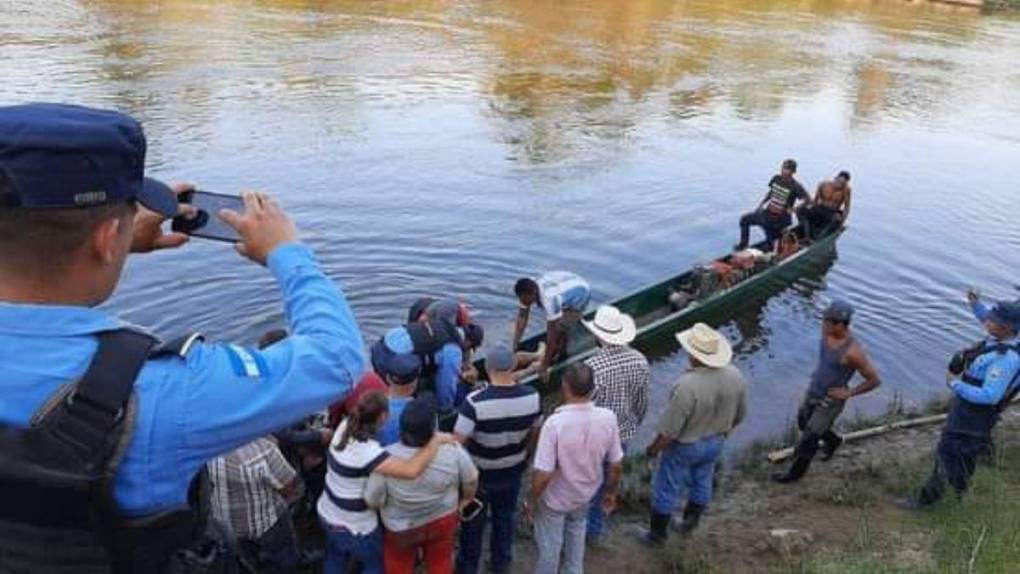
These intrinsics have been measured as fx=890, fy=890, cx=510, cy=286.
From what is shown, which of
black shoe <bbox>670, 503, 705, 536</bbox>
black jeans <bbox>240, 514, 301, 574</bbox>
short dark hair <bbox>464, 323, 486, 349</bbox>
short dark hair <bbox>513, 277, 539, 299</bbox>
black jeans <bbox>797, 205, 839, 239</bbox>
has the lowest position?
black shoe <bbox>670, 503, 705, 536</bbox>

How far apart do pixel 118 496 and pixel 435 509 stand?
3566 millimetres

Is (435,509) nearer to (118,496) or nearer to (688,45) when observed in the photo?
(118,496)

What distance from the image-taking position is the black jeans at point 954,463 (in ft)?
23.7

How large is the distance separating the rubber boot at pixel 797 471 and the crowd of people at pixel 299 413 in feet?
0.07

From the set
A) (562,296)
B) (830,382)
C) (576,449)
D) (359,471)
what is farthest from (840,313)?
(359,471)

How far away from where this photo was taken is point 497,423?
5.73 metres

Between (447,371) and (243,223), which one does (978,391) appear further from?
(243,223)

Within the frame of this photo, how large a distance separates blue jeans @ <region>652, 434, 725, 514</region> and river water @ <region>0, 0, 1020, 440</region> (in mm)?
3383

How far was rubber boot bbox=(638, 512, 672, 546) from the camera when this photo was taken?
278 inches

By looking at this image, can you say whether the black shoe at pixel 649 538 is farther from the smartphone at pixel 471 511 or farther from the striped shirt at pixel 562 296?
the striped shirt at pixel 562 296

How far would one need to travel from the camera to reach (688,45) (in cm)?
3825

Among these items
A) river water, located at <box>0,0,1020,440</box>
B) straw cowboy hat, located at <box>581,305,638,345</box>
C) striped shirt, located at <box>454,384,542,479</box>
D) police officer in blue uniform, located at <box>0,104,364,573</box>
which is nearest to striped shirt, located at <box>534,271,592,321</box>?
straw cowboy hat, located at <box>581,305,638,345</box>

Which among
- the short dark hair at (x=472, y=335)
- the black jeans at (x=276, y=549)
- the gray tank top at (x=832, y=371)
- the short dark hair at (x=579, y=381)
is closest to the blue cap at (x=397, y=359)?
the short dark hair at (x=579, y=381)

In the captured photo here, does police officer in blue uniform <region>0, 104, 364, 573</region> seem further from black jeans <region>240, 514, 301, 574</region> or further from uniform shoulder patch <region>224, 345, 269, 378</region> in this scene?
black jeans <region>240, 514, 301, 574</region>
